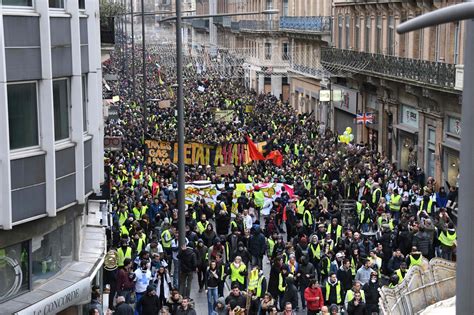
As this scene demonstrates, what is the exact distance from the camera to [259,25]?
75625 mm

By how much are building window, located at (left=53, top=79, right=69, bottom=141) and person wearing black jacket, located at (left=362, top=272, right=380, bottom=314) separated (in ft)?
18.9

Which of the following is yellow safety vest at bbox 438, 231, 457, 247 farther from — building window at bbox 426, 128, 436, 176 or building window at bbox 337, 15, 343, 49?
building window at bbox 337, 15, 343, 49

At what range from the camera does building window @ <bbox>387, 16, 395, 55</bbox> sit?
40.8m

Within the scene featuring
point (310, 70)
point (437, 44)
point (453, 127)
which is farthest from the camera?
point (310, 70)

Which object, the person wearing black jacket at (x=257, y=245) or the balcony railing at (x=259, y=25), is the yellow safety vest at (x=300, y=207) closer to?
the person wearing black jacket at (x=257, y=245)

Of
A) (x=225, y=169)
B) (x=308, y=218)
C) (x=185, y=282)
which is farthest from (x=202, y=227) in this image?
(x=225, y=169)

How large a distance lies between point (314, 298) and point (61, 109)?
5642 millimetres

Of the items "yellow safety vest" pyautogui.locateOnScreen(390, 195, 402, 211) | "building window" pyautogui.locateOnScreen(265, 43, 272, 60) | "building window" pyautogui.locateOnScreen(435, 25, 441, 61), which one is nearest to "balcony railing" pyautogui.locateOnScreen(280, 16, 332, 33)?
"building window" pyautogui.locateOnScreen(265, 43, 272, 60)

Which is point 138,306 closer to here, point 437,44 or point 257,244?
point 257,244

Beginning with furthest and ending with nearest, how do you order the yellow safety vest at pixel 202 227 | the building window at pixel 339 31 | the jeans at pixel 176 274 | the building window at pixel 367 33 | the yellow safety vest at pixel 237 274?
1. the building window at pixel 339 31
2. the building window at pixel 367 33
3. the yellow safety vest at pixel 202 227
4. the jeans at pixel 176 274
5. the yellow safety vest at pixel 237 274

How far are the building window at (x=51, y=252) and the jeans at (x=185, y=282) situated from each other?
385 centimetres

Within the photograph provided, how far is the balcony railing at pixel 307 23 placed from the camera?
5464cm

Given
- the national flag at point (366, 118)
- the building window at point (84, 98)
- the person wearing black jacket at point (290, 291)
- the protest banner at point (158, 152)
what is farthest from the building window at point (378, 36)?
the building window at point (84, 98)

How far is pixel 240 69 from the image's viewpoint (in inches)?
2394
